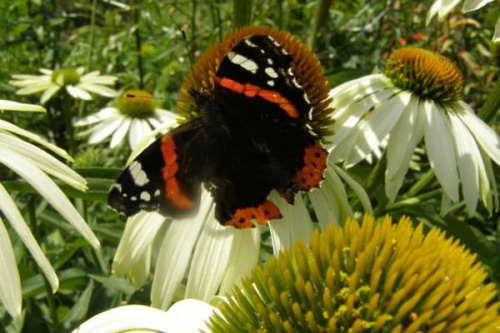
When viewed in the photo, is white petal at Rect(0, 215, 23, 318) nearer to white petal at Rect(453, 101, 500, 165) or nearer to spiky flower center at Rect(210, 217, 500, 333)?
spiky flower center at Rect(210, 217, 500, 333)

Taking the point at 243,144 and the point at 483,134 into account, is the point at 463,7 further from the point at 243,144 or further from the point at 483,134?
the point at 243,144

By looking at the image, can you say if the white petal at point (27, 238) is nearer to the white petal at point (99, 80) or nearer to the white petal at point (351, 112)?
the white petal at point (351, 112)

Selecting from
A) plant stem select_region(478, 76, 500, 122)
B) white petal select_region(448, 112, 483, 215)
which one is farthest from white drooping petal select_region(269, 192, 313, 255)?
plant stem select_region(478, 76, 500, 122)

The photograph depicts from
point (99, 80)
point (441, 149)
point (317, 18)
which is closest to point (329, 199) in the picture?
point (441, 149)

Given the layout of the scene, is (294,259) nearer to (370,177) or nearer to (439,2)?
(370,177)

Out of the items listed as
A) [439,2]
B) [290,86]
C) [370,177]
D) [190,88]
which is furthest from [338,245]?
[439,2]

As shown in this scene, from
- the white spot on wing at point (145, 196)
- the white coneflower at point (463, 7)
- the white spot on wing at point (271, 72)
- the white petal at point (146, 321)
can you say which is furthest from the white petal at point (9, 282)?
the white coneflower at point (463, 7)

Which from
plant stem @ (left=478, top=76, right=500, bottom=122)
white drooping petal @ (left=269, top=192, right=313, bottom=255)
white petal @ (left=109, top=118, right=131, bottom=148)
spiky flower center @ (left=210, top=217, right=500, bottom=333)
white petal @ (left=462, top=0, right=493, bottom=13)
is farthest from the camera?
white petal @ (left=109, top=118, right=131, bottom=148)
